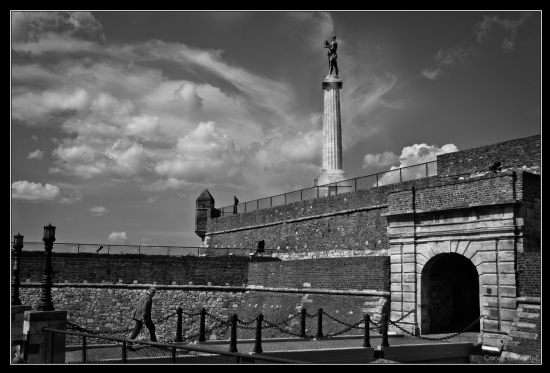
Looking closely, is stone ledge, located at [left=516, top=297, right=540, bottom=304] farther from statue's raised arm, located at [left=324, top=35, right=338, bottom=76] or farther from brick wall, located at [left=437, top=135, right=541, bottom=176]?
statue's raised arm, located at [left=324, top=35, right=338, bottom=76]

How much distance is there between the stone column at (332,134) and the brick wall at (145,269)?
7.91 metres

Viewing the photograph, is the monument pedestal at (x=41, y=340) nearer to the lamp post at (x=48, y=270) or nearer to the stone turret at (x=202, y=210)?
the lamp post at (x=48, y=270)

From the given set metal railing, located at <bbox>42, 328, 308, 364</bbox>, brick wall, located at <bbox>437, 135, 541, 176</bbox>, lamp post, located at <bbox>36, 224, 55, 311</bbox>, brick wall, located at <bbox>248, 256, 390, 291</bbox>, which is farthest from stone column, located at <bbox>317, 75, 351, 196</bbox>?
lamp post, located at <bbox>36, 224, 55, 311</bbox>

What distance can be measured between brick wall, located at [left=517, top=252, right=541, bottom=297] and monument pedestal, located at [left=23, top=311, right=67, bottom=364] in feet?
35.2

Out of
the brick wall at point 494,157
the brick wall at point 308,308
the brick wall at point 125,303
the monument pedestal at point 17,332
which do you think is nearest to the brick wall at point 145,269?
the brick wall at point 125,303

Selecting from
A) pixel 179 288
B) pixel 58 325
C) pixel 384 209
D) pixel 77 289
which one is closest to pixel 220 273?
pixel 179 288

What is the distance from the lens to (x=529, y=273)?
1426cm

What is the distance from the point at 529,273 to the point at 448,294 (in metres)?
3.76

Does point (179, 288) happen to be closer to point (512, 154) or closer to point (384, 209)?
point (384, 209)

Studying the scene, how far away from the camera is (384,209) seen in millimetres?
24453

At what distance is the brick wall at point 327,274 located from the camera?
1866 centimetres

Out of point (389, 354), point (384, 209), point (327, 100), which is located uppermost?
point (327, 100)

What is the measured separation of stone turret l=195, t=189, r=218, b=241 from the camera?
42.4 metres

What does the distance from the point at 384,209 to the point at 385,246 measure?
1.61 m
